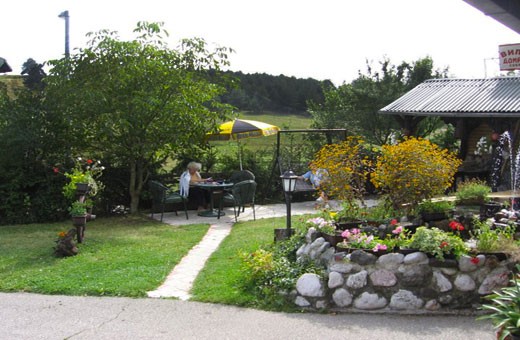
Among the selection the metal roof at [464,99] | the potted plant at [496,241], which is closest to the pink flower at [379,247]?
the potted plant at [496,241]

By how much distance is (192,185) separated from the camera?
12.3m

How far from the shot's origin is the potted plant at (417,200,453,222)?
713 centimetres

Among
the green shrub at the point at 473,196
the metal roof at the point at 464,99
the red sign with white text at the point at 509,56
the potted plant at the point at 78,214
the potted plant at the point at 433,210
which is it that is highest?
the red sign with white text at the point at 509,56

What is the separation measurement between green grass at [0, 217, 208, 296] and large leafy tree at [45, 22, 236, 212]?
2000 mm

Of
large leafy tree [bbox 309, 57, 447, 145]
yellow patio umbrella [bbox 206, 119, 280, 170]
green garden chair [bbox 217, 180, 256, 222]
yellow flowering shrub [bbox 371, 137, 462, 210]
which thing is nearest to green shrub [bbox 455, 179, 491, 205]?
yellow flowering shrub [bbox 371, 137, 462, 210]

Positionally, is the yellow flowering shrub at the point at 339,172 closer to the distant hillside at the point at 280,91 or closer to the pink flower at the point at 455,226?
the pink flower at the point at 455,226

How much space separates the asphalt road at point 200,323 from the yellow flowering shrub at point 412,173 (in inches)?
88.8

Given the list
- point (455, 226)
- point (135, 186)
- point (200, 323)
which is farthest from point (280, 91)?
point (200, 323)

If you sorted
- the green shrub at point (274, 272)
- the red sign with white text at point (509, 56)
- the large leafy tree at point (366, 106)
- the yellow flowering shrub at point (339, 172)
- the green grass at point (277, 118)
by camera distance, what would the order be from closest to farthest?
1. the green shrub at point (274, 272)
2. the yellow flowering shrub at point (339, 172)
3. the red sign with white text at point (509, 56)
4. the large leafy tree at point (366, 106)
5. the green grass at point (277, 118)

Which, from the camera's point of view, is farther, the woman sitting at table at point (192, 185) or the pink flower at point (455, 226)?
the woman sitting at table at point (192, 185)

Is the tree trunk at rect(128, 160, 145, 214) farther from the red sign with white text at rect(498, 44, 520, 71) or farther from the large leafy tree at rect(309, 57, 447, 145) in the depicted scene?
the red sign with white text at rect(498, 44, 520, 71)

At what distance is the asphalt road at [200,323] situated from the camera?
4910 mm

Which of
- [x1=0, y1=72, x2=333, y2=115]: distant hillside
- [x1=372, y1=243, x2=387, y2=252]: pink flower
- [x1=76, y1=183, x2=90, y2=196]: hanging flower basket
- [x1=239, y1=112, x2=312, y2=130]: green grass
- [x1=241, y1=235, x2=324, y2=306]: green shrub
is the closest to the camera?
[x1=372, y1=243, x2=387, y2=252]: pink flower

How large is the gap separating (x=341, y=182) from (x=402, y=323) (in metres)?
2.71
